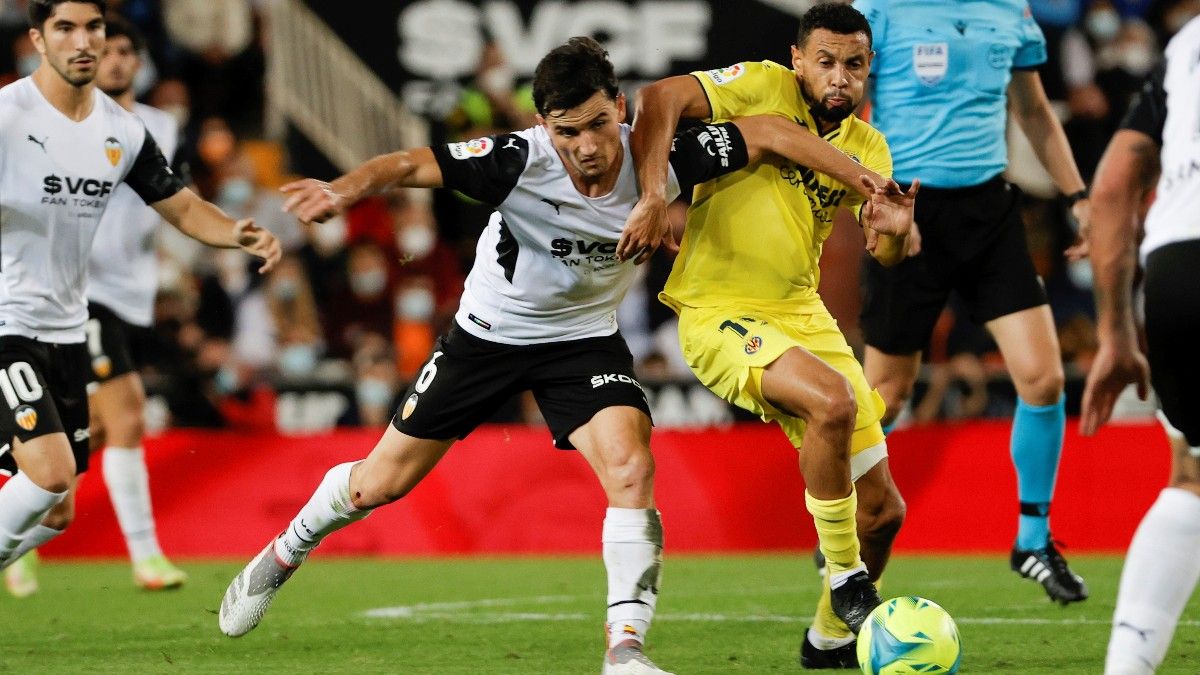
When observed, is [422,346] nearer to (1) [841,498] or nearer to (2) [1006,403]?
(2) [1006,403]

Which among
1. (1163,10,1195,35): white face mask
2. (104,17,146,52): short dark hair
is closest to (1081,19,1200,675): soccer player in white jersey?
(104,17,146,52): short dark hair

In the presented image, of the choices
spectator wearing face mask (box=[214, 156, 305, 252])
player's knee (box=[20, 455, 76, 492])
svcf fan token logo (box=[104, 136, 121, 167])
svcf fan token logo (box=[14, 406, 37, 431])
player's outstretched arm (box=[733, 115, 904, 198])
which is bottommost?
spectator wearing face mask (box=[214, 156, 305, 252])

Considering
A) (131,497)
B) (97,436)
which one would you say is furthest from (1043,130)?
(97,436)

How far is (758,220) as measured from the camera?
6148mm

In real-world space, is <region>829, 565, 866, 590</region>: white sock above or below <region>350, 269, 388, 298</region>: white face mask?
above

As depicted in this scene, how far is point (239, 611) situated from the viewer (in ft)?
21.3

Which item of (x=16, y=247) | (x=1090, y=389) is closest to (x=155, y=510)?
(x=16, y=247)

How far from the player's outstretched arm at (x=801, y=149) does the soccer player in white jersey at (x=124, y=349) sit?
4229mm

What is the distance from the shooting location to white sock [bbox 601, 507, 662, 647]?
541 cm

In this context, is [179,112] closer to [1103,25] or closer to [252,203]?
[252,203]

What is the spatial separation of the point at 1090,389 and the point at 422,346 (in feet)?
32.7

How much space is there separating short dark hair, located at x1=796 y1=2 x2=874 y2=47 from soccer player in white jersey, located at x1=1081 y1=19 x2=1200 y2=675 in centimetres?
184

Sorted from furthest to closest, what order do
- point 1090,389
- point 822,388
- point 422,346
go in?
point 422,346, point 822,388, point 1090,389

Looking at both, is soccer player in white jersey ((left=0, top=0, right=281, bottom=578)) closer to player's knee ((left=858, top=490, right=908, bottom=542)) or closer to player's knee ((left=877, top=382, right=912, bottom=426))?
player's knee ((left=858, top=490, right=908, bottom=542))
